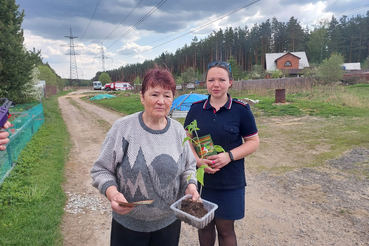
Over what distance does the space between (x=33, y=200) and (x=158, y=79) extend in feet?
11.9

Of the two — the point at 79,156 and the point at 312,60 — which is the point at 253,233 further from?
the point at 312,60

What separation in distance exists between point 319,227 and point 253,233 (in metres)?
0.90

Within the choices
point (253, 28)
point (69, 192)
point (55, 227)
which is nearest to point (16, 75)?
point (69, 192)

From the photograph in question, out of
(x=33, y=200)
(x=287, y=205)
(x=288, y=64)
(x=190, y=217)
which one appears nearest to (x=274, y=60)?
(x=288, y=64)

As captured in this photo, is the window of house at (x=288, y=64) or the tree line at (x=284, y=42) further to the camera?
the tree line at (x=284, y=42)

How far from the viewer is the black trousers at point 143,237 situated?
170 cm

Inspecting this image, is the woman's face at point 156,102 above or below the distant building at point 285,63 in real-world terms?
below

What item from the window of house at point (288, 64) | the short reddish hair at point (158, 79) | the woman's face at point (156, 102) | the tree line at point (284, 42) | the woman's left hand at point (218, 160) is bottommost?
the woman's left hand at point (218, 160)

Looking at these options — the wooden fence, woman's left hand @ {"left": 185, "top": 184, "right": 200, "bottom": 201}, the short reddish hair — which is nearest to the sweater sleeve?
the short reddish hair

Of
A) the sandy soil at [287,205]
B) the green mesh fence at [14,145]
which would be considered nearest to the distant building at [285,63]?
the sandy soil at [287,205]

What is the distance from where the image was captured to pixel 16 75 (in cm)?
1213

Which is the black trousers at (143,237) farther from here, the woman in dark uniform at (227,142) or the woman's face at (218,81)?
the woman's face at (218,81)

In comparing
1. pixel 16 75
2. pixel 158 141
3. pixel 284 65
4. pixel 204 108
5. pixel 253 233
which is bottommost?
pixel 253 233

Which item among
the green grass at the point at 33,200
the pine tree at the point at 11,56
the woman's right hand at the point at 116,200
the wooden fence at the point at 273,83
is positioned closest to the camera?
the woman's right hand at the point at 116,200
